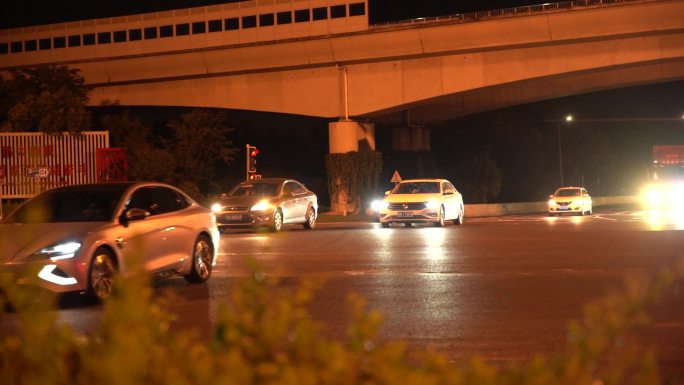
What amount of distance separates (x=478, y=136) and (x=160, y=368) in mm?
76322

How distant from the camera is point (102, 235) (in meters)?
12.6

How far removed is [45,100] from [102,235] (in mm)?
36990

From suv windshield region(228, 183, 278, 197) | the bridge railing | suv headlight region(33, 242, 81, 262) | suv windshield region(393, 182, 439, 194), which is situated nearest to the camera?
suv headlight region(33, 242, 81, 262)

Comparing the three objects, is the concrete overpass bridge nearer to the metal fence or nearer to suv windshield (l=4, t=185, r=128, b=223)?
the metal fence

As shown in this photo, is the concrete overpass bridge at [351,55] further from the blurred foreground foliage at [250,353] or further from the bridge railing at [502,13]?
the blurred foreground foliage at [250,353]

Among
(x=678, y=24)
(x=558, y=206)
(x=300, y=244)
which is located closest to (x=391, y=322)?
(x=300, y=244)

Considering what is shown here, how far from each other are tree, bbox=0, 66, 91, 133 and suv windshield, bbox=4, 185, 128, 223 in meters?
30.6

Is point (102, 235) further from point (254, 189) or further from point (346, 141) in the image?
point (346, 141)

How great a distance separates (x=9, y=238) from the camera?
12.3 m

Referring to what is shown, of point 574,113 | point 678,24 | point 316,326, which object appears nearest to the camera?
point 316,326

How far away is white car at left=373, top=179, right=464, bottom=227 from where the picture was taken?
3012 cm

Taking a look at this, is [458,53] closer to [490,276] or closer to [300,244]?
[300,244]

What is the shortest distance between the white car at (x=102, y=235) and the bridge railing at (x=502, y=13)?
29.5 metres

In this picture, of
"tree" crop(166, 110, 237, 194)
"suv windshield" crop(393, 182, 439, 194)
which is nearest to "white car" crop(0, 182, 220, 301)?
"suv windshield" crop(393, 182, 439, 194)
